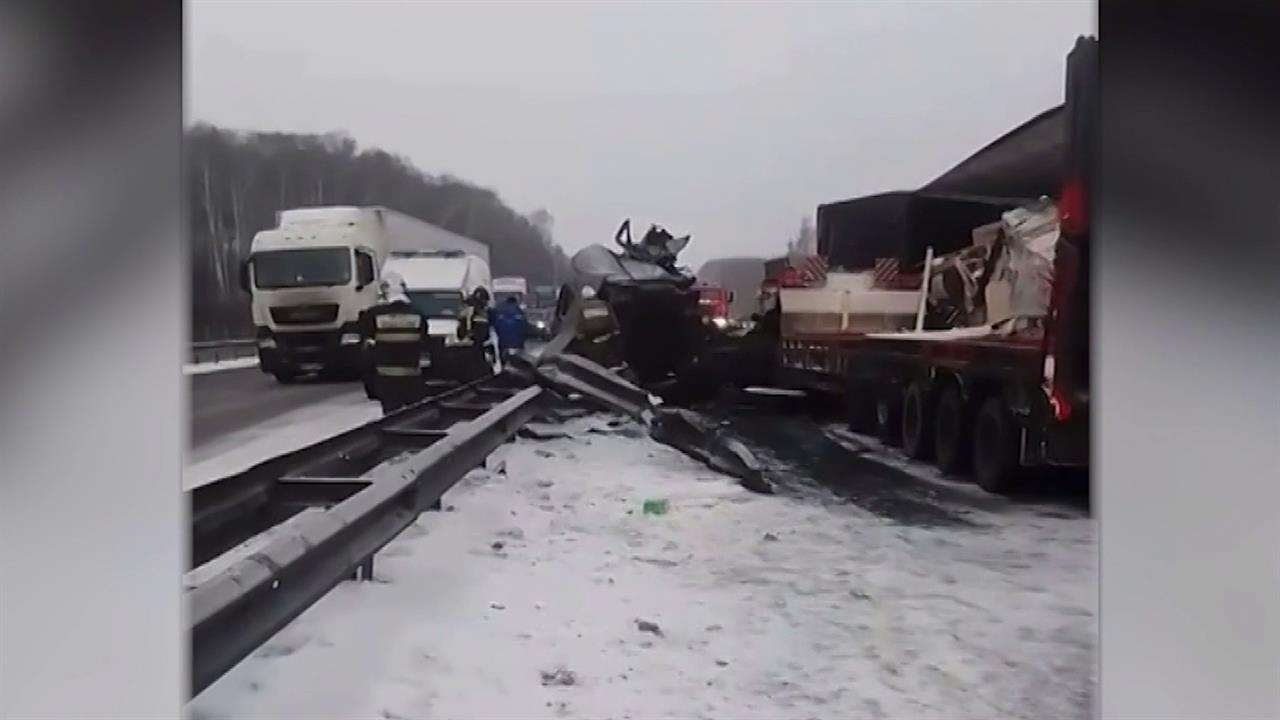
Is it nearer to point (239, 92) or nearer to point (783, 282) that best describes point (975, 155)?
point (783, 282)

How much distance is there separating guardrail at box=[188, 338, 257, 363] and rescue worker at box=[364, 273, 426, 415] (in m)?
0.19

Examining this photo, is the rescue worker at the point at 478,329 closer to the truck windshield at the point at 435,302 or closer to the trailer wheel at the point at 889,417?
the truck windshield at the point at 435,302

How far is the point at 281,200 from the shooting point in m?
1.78

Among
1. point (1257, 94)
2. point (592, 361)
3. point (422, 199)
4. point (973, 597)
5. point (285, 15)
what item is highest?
point (285, 15)

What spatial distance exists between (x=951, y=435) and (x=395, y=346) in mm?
900

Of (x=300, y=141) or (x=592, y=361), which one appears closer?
(x=300, y=141)

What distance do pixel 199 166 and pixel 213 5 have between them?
0.26 meters

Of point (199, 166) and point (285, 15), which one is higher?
point (285, 15)

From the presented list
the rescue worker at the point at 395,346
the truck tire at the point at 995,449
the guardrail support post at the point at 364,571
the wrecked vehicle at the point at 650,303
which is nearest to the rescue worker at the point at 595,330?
the wrecked vehicle at the point at 650,303

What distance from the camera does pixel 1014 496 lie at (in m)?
1.76

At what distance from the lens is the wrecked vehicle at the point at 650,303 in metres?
1.80

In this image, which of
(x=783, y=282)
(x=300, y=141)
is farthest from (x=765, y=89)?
(x=300, y=141)

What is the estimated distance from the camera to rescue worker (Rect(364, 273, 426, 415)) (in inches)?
72.4

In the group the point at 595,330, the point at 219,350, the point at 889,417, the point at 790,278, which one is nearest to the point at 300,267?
the point at 219,350
